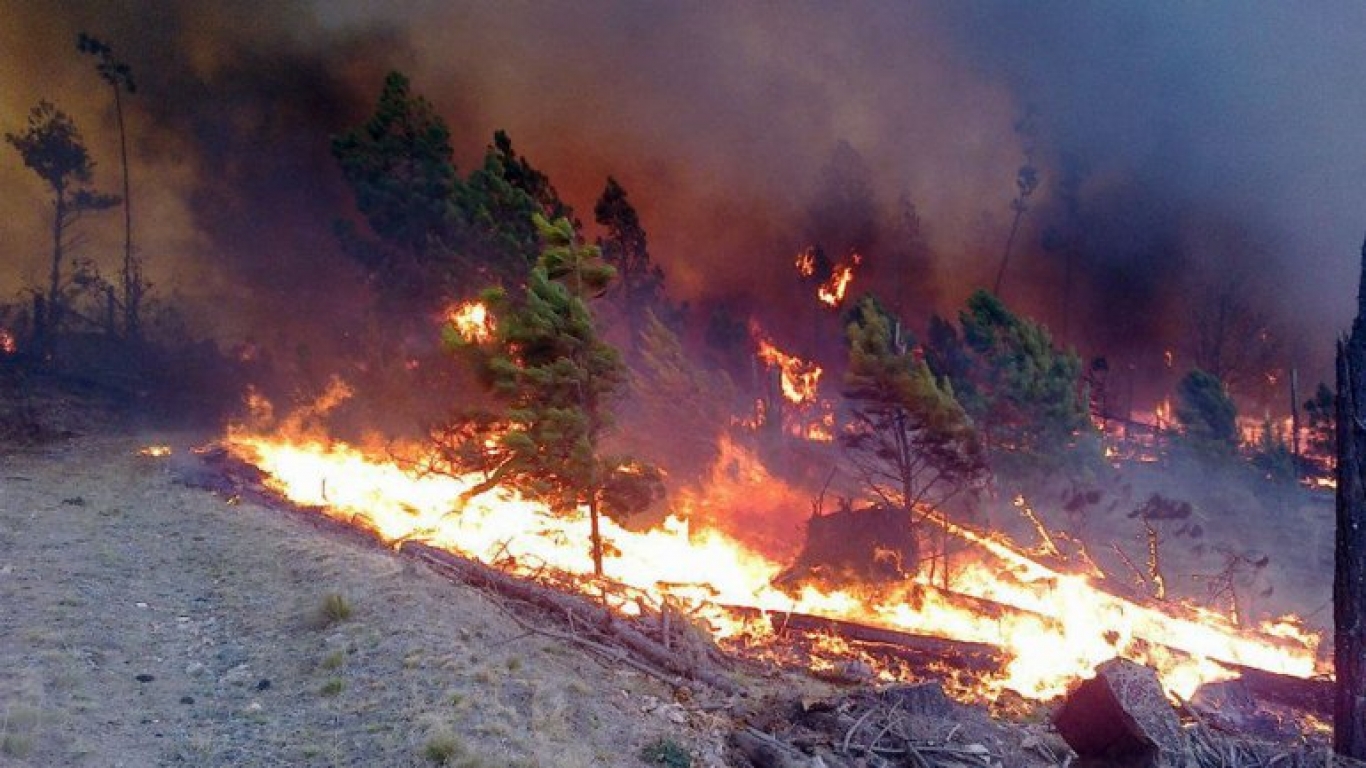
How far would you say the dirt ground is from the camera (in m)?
8.73

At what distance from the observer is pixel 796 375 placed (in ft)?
158

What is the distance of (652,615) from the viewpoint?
15.2m

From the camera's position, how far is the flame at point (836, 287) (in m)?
52.8

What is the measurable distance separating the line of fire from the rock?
2.0 inches

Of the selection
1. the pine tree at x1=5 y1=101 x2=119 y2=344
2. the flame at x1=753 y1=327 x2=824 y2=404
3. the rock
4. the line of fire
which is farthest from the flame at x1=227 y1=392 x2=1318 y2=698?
the pine tree at x1=5 y1=101 x2=119 y2=344

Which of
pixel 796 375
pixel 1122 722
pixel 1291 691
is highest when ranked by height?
pixel 796 375

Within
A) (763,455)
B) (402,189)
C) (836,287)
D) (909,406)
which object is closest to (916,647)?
(909,406)

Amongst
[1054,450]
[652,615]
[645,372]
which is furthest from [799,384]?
[652,615]

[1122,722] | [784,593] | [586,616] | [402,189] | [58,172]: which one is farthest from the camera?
[58,172]

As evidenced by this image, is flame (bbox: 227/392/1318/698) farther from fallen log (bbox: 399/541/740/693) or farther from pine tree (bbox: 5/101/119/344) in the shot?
pine tree (bbox: 5/101/119/344)

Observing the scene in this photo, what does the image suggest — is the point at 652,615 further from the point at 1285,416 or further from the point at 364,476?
the point at 1285,416

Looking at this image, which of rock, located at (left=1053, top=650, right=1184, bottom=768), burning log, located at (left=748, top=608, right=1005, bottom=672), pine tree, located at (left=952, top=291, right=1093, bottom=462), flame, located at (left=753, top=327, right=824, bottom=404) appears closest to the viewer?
rock, located at (left=1053, top=650, right=1184, bottom=768)

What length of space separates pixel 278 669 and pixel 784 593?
16.2 meters

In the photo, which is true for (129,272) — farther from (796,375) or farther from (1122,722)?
(1122,722)
